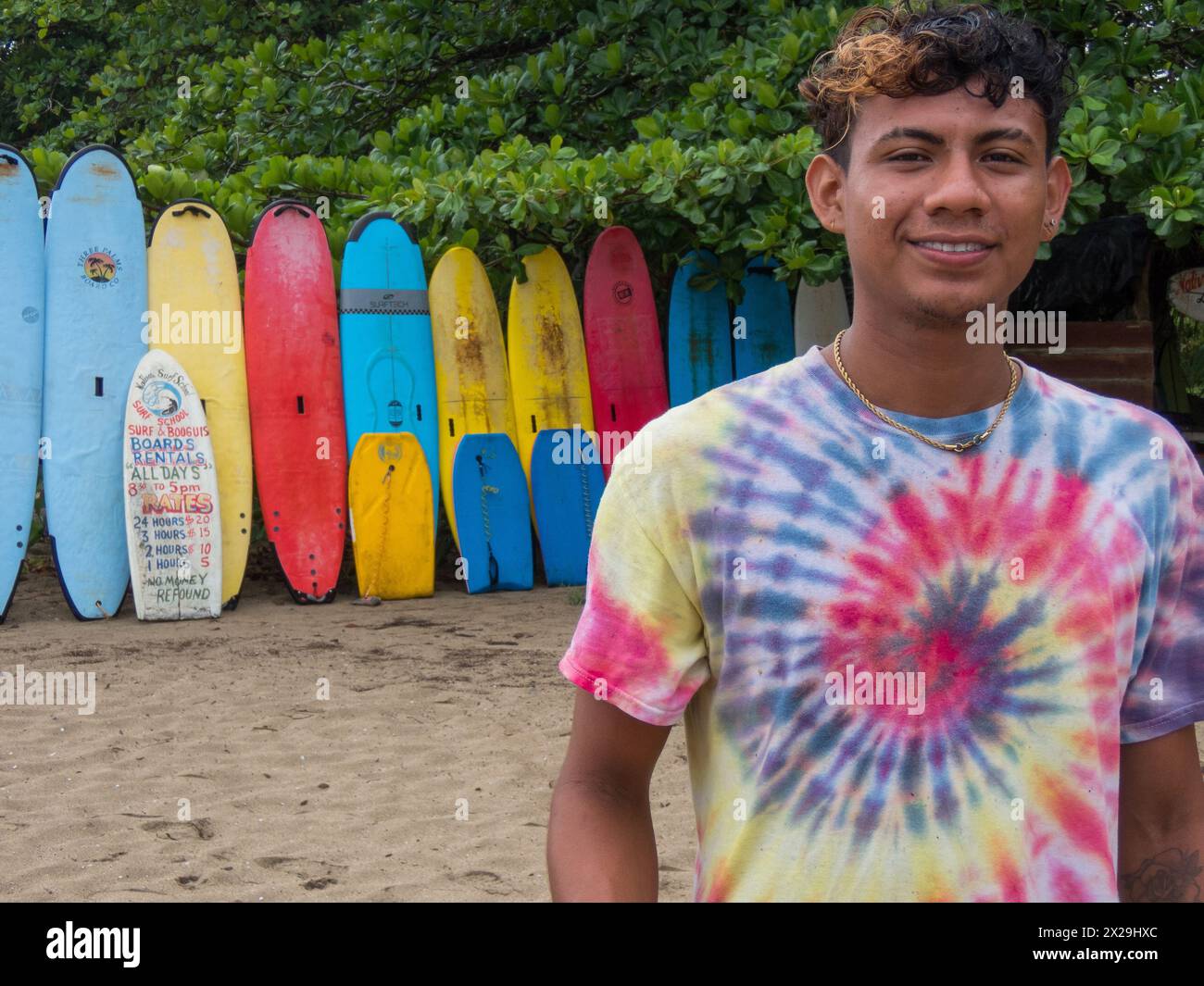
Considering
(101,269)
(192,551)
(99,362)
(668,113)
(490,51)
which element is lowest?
(192,551)

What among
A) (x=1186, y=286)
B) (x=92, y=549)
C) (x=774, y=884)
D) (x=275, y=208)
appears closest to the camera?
(x=774, y=884)

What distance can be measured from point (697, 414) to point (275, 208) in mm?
6047

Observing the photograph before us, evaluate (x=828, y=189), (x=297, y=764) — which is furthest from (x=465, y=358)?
(x=828, y=189)

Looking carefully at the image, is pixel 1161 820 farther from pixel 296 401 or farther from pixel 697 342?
pixel 697 342

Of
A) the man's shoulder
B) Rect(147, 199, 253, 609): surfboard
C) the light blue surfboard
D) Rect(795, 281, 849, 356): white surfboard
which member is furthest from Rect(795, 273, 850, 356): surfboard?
the man's shoulder

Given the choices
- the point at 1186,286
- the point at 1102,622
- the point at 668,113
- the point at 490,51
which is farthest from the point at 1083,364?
the point at 1102,622

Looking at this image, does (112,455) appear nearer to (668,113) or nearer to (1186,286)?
(668,113)

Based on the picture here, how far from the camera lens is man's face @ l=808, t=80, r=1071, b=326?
1217mm

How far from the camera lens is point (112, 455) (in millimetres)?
6207

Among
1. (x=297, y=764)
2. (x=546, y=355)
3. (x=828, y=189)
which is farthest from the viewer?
(x=546, y=355)

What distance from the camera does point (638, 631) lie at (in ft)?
3.77

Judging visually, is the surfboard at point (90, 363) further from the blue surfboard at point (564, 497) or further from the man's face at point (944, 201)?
the man's face at point (944, 201)

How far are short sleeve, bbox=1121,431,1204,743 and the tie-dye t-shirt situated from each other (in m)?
0.02

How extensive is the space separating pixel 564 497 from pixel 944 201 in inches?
225
